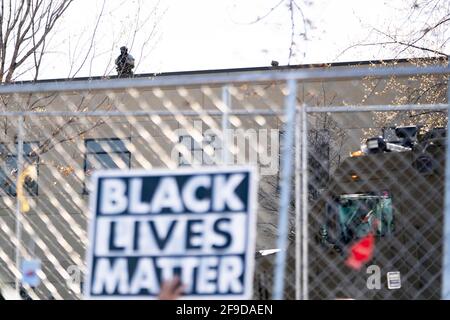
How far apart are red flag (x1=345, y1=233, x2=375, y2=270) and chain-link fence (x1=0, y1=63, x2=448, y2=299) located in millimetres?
28

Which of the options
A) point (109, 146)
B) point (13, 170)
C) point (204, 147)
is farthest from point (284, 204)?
point (13, 170)

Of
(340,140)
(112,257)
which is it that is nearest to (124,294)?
(112,257)

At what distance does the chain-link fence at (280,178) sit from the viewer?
16.3 feet

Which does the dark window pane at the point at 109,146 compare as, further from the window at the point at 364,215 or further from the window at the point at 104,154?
the window at the point at 364,215

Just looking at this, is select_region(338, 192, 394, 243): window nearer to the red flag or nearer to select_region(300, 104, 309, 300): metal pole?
the red flag

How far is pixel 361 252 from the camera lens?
322 inches

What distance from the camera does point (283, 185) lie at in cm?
461

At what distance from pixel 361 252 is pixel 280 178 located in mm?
1107

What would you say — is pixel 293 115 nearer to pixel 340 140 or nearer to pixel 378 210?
pixel 378 210

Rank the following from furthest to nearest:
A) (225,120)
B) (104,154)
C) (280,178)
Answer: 1. (280,178)
2. (104,154)
3. (225,120)

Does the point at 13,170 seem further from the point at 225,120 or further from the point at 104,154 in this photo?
the point at 225,120

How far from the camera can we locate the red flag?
7751mm

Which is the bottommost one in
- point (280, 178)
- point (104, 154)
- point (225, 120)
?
point (225, 120)

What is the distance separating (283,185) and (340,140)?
14806 mm
